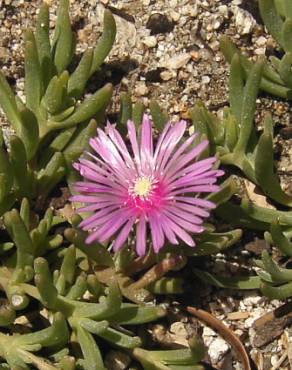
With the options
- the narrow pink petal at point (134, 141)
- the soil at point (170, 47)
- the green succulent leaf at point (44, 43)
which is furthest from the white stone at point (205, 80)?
the narrow pink petal at point (134, 141)

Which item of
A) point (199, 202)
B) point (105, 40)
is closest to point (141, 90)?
point (105, 40)

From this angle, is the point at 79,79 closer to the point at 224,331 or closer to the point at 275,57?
the point at 275,57

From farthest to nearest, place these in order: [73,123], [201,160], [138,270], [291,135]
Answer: [291,135] < [73,123] < [138,270] < [201,160]

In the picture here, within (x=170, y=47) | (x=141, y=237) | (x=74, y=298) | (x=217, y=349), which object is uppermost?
(x=170, y=47)

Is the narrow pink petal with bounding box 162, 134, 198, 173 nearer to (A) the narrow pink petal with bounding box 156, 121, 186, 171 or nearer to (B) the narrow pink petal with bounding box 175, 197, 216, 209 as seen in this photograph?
(A) the narrow pink petal with bounding box 156, 121, 186, 171

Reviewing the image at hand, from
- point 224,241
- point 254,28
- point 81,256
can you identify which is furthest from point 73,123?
point 254,28

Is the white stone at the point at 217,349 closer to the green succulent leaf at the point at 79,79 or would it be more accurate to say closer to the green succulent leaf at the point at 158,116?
the green succulent leaf at the point at 158,116

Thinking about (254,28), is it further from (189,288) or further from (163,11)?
(189,288)
